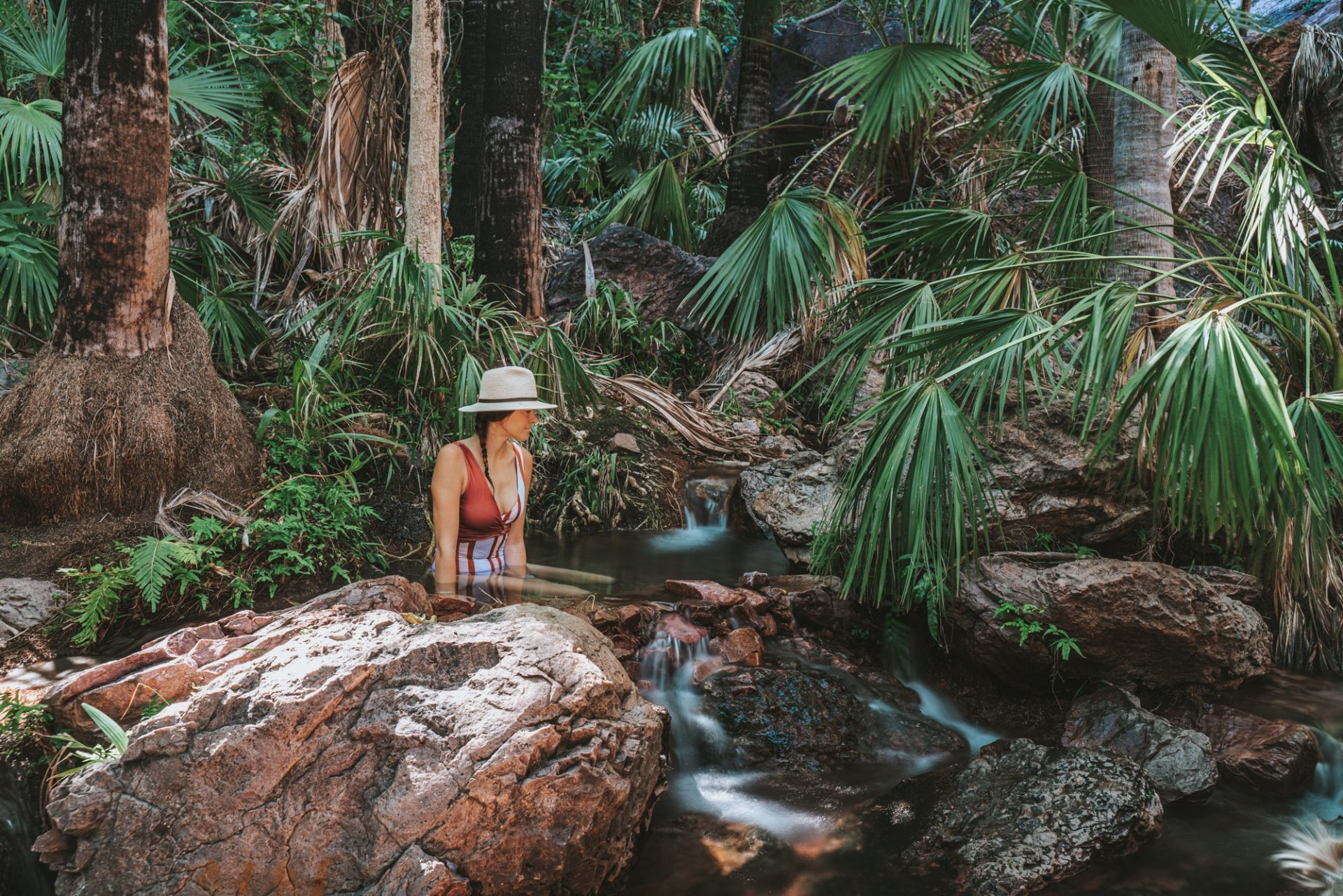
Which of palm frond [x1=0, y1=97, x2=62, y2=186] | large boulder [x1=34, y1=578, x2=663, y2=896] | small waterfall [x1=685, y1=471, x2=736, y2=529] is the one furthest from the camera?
small waterfall [x1=685, y1=471, x2=736, y2=529]

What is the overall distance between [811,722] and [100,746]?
2.66 metres

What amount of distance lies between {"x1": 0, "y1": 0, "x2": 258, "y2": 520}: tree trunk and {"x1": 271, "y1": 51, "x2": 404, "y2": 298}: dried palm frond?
5.19 ft

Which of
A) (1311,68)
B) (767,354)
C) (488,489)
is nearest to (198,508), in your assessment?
(488,489)

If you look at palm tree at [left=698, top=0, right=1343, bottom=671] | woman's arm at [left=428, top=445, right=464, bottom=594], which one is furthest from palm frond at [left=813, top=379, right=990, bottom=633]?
woman's arm at [left=428, top=445, right=464, bottom=594]

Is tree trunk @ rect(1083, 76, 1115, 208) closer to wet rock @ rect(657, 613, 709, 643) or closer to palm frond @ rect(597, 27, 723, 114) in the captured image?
Result: palm frond @ rect(597, 27, 723, 114)

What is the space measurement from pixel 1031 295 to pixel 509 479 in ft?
8.42

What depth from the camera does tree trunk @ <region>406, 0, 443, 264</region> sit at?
5.83 m

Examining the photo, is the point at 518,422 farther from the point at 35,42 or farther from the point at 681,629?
the point at 35,42

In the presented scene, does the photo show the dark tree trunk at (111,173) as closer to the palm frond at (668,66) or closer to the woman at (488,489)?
the woman at (488,489)

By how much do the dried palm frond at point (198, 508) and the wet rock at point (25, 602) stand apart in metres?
0.57

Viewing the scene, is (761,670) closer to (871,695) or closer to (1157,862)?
(871,695)

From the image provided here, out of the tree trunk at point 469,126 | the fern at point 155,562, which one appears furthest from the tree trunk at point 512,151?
the fern at point 155,562

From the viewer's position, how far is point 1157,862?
324 centimetres

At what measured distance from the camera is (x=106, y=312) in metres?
4.56
